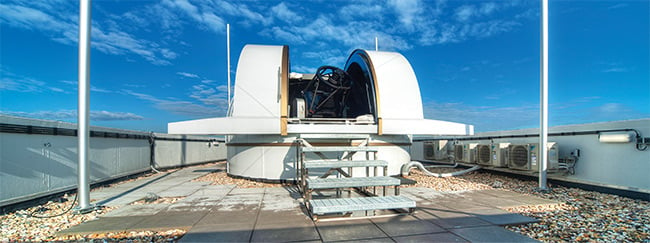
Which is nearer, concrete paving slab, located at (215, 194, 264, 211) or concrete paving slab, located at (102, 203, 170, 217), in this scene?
concrete paving slab, located at (102, 203, 170, 217)

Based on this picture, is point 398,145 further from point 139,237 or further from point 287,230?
point 139,237

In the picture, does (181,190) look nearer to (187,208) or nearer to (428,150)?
(187,208)

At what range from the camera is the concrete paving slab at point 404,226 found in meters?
3.74

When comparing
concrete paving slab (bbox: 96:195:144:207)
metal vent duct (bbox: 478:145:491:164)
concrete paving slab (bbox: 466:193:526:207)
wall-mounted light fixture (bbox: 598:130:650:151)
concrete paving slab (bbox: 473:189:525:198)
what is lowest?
concrete paving slab (bbox: 96:195:144:207)

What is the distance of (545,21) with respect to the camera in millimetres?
6816

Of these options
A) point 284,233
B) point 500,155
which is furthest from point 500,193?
point 284,233

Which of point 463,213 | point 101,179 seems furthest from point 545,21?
point 101,179

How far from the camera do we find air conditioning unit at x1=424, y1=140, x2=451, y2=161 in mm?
12078

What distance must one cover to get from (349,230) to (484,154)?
752cm

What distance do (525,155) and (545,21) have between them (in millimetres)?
3697

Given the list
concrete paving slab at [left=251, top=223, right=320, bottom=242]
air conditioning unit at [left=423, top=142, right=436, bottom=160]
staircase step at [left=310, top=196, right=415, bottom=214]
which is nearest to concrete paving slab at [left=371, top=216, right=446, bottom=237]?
staircase step at [left=310, top=196, right=415, bottom=214]

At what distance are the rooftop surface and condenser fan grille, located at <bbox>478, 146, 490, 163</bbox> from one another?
2.87 metres

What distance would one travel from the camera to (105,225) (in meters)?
4.12

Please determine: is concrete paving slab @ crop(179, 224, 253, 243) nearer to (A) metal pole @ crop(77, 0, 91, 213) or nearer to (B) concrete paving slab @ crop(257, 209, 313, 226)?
(B) concrete paving slab @ crop(257, 209, 313, 226)
